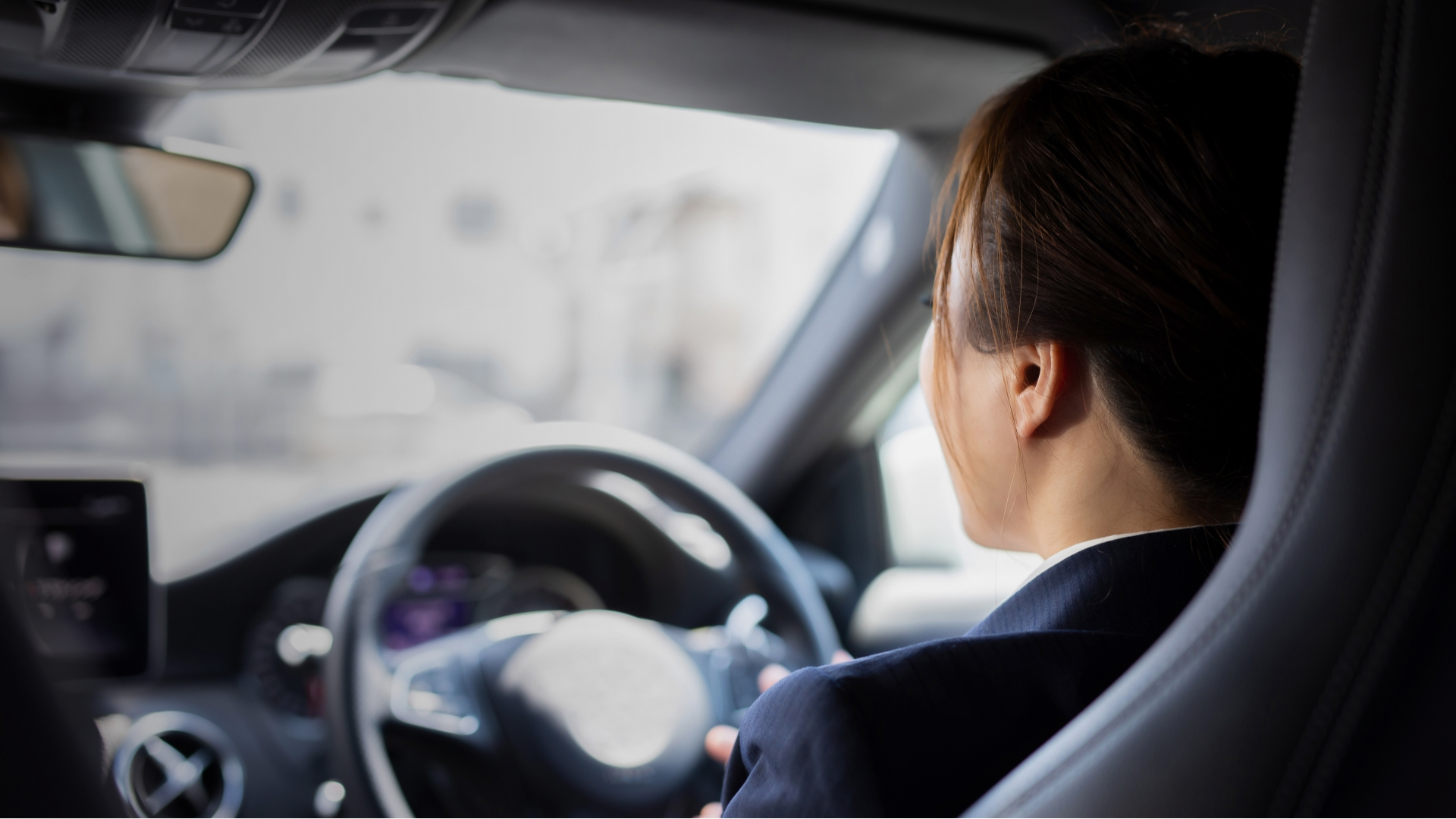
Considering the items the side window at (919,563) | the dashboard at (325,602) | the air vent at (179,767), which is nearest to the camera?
the air vent at (179,767)

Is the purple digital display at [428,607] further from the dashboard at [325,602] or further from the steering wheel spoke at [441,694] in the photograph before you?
the steering wheel spoke at [441,694]

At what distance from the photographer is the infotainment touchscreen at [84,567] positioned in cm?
150

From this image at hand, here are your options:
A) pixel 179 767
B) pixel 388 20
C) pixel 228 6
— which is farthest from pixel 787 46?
pixel 179 767

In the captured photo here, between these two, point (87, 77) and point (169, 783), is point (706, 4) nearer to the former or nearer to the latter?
point (87, 77)

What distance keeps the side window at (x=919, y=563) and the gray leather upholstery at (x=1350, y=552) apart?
156 cm

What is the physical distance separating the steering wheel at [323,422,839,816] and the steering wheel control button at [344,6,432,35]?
0.61 metres

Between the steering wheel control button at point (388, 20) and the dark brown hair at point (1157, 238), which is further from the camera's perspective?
the steering wheel control button at point (388, 20)

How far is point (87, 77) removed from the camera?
4.55ft

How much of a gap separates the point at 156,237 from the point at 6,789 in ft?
4.57

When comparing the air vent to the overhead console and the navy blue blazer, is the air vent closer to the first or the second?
the overhead console

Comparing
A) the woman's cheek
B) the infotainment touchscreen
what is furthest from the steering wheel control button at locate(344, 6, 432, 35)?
the woman's cheek

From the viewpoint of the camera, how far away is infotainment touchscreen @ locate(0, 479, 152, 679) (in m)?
1.50

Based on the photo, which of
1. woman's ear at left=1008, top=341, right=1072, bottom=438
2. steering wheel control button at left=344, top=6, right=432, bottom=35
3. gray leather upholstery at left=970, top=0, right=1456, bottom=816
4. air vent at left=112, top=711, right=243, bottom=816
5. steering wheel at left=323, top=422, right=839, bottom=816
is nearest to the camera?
gray leather upholstery at left=970, top=0, right=1456, bottom=816

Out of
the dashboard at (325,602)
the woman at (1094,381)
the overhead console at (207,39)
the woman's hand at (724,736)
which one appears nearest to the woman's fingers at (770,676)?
the woman's hand at (724,736)
